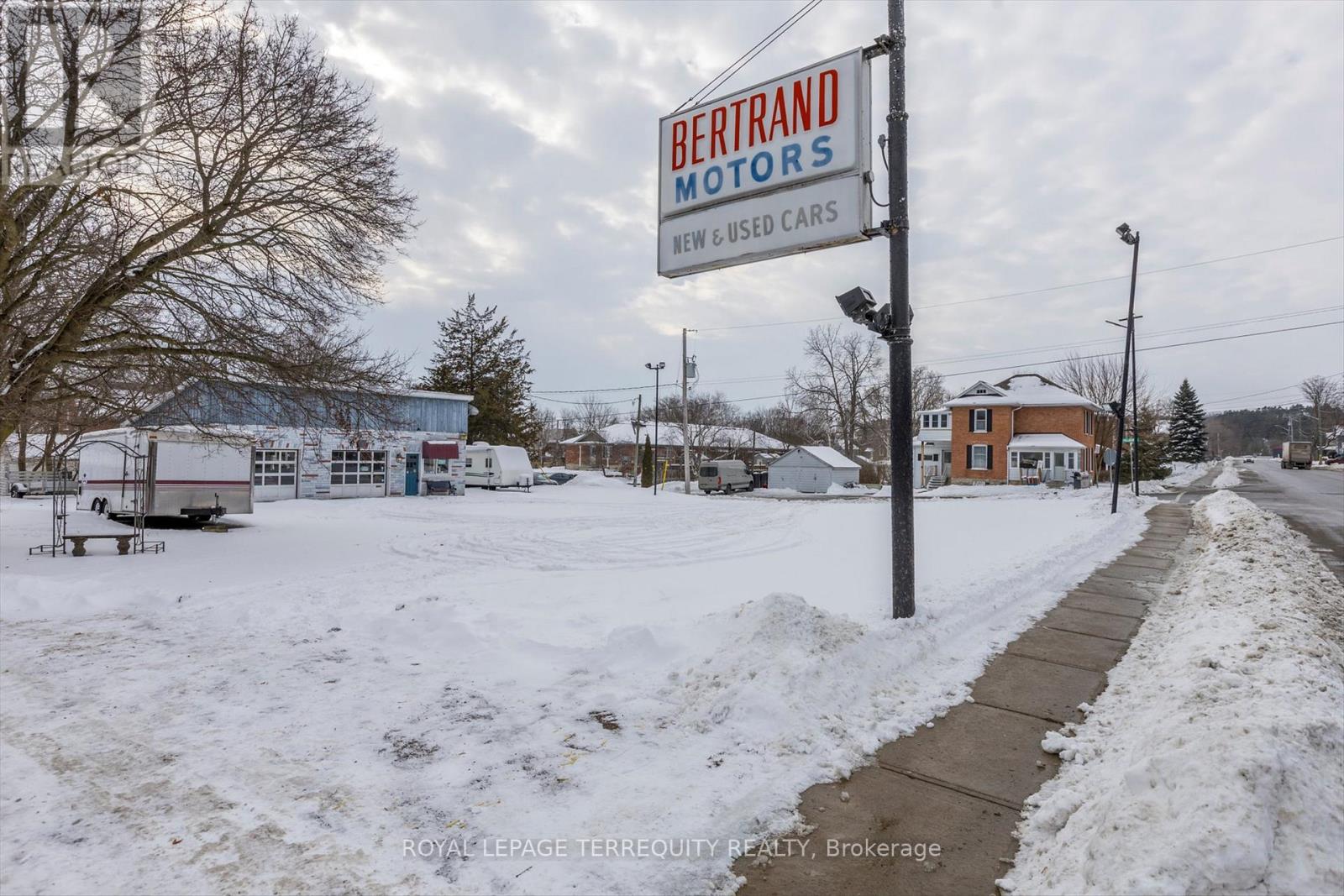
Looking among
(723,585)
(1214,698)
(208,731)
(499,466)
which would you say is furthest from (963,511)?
(499,466)

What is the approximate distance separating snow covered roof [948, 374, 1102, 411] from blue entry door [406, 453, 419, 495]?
37225 mm

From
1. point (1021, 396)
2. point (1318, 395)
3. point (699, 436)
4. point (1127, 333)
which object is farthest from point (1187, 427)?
point (1127, 333)

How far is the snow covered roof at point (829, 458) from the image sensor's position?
49.9m

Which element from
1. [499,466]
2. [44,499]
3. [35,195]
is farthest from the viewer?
[499,466]

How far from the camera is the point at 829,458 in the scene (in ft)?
167

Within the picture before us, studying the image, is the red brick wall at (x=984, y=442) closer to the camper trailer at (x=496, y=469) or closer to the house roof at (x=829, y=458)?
the house roof at (x=829, y=458)

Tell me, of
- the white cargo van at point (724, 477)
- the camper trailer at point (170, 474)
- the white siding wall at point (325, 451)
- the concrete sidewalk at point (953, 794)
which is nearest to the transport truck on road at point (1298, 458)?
the white cargo van at point (724, 477)

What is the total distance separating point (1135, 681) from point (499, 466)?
3742cm

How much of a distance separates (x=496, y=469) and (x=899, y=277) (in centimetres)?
3587

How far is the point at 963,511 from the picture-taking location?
21219 millimetres

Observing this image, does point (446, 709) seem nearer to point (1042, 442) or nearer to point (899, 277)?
point (899, 277)

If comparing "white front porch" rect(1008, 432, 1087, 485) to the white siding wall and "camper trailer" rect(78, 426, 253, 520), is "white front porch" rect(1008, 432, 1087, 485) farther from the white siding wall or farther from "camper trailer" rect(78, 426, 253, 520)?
"camper trailer" rect(78, 426, 253, 520)

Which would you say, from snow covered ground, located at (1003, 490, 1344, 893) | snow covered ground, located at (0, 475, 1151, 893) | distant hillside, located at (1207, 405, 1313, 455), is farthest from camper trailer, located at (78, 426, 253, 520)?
distant hillside, located at (1207, 405, 1313, 455)

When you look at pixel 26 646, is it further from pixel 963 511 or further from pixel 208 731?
pixel 963 511
